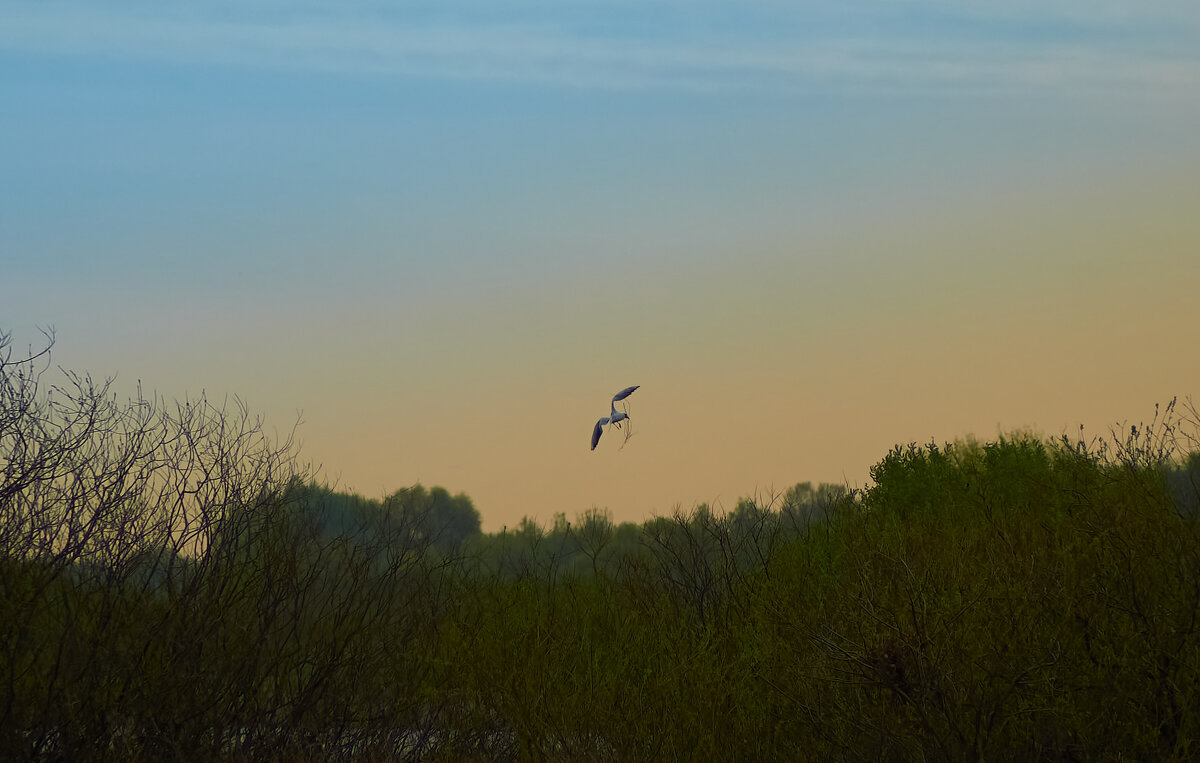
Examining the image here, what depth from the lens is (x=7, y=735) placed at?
8930mm

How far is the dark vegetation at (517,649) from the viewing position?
929 centimetres

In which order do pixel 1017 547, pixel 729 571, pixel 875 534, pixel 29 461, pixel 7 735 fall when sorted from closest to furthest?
pixel 7 735 → pixel 29 461 → pixel 1017 547 → pixel 875 534 → pixel 729 571

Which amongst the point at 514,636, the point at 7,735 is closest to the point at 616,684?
the point at 514,636

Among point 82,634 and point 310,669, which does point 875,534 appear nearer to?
point 310,669

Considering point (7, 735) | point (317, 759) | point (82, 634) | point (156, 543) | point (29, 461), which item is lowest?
point (317, 759)

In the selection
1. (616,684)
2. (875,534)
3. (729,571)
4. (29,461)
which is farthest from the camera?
(729,571)

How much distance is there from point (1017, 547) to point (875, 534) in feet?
6.15

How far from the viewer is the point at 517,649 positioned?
1362 centimetres

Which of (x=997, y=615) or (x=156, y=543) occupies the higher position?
(x=156, y=543)

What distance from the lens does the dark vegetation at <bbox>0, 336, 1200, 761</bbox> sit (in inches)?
366

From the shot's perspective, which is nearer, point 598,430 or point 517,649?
point 598,430

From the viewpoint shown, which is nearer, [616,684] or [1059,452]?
[616,684]

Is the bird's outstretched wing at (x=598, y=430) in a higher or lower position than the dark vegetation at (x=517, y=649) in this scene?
higher

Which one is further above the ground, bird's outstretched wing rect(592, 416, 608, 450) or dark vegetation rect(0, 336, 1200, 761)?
bird's outstretched wing rect(592, 416, 608, 450)
